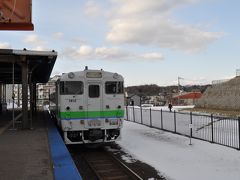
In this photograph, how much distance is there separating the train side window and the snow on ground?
248 cm

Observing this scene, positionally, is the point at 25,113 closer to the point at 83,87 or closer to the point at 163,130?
the point at 83,87

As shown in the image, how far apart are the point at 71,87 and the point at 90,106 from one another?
101 centimetres

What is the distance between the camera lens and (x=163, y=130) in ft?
67.2

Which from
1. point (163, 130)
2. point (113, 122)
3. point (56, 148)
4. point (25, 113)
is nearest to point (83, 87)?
point (113, 122)

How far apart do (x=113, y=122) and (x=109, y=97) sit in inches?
38.4

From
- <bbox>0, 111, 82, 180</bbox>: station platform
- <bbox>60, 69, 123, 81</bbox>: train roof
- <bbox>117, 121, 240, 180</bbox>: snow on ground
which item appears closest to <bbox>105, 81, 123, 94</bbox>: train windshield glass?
<bbox>60, 69, 123, 81</bbox>: train roof

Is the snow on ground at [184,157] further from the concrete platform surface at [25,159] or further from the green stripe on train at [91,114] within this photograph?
the concrete platform surface at [25,159]

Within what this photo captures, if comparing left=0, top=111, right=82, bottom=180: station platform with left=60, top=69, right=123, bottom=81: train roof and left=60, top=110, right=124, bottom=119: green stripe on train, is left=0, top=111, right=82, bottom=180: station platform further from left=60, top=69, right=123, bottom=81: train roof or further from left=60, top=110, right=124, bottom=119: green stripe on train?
left=60, top=69, right=123, bottom=81: train roof

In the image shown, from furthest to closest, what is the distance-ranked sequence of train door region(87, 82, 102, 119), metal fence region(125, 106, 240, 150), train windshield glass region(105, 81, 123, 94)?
metal fence region(125, 106, 240, 150)
train windshield glass region(105, 81, 123, 94)
train door region(87, 82, 102, 119)

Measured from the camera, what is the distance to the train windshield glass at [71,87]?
13.9 metres

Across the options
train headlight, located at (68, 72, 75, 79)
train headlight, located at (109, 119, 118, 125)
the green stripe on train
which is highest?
train headlight, located at (68, 72, 75, 79)

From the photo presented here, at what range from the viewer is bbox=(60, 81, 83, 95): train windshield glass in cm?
1391

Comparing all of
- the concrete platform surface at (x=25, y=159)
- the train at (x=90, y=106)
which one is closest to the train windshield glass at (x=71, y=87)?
the train at (x=90, y=106)

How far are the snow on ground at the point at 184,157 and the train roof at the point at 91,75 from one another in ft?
9.62
